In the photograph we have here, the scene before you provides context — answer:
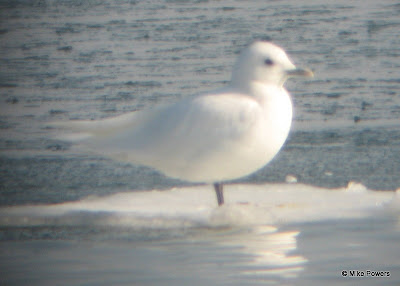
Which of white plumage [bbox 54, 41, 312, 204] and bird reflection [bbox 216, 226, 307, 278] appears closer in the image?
bird reflection [bbox 216, 226, 307, 278]

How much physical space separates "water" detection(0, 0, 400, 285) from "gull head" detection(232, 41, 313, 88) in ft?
2.58

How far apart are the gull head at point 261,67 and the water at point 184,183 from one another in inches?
30.9

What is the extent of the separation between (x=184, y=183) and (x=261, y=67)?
143 centimetres

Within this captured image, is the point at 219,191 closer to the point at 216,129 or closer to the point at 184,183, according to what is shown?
the point at 216,129

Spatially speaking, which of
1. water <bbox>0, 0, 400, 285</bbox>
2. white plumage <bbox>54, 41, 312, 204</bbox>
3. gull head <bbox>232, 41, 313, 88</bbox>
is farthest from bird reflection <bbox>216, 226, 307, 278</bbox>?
gull head <bbox>232, 41, 313, 88</bbox>

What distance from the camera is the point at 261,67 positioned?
5.78 m

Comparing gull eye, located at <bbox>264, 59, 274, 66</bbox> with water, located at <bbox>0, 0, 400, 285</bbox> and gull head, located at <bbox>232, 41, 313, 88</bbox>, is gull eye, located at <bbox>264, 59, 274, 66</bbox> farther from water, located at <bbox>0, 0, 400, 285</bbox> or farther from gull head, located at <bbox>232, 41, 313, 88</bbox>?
water, located at <bbox>0, 0, 400, 285</bbox>

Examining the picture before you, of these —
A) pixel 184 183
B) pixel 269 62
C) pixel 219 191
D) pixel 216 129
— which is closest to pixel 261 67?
pixel 269 62

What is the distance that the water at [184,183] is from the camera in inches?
178

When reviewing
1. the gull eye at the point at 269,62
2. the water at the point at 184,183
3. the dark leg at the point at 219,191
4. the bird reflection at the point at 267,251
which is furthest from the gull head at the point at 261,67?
the bird reflection at the point at 267,251

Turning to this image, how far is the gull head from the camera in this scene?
5770 millimetres

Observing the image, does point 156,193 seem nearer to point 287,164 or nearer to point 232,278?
point 287,164

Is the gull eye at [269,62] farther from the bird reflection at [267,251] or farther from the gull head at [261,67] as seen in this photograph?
the bird reflection at [267,251]

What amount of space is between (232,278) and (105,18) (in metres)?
10.4
